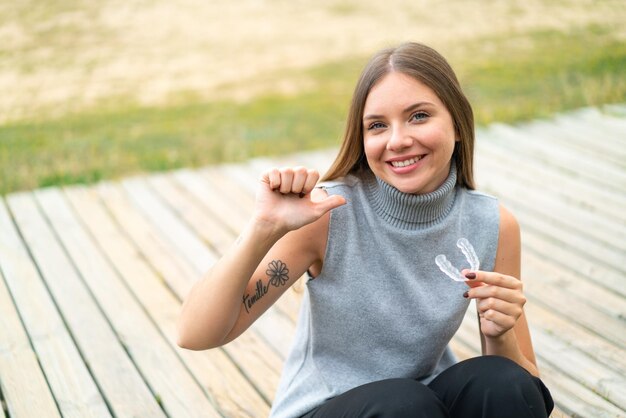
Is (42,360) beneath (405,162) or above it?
beneath

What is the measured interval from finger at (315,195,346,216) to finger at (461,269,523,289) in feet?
1.07

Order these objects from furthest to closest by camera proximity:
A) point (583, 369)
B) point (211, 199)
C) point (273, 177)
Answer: point (211, 199) → point (583, 369) → point (273, 177)

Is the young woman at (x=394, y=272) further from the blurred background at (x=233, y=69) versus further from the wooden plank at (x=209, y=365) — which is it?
the blurred background at (x=233, y=69)

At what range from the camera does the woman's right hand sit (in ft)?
5.64

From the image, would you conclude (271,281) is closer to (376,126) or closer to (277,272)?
(277,272)

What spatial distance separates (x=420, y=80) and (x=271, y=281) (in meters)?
0.62

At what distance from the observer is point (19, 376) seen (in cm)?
258

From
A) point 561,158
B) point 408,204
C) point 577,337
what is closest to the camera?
point 408,204

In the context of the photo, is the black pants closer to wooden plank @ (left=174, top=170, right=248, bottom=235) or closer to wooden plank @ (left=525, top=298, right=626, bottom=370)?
wooden plank @ (left=525, top=298, right=626, bottom=370)

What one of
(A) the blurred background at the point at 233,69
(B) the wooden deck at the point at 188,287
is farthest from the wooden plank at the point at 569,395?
(A) the blurred background at the point at 233,69

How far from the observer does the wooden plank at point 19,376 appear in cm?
241

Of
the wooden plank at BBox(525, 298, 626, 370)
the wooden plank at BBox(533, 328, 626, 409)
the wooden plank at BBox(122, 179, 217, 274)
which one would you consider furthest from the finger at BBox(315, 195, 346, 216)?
the wooden plank at BBox(122, 179, 217, 274)

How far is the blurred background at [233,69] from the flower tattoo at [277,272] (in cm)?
289

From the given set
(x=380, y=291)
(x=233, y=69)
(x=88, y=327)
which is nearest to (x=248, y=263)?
(x=380, y=291)
